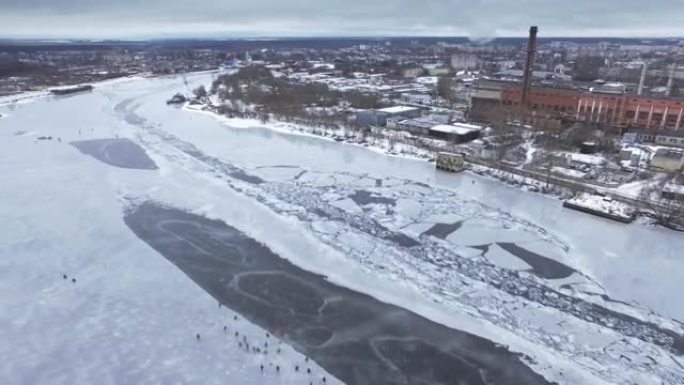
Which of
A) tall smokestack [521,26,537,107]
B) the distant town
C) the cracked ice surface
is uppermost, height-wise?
tall smokestack [521,26,537,107]

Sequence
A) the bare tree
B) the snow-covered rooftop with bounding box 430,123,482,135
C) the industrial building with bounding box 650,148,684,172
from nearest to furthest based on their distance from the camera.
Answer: the bare tree → the industrial building with bounding box 650,148,684,172 → the snow-covered rooftop with bounding box 430,123,482,135

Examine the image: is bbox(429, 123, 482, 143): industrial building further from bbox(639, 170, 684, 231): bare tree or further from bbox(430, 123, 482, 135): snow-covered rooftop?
bbox(639, 170, 684, 231): bare tree

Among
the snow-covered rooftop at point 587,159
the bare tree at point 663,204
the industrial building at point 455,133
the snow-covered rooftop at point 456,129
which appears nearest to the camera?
the bare tree at point 663,204

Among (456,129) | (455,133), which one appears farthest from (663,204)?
(456,129)

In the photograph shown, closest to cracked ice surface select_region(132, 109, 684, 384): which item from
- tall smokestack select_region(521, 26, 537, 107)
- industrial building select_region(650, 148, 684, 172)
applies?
industrial building select_region(650, 148, 684, 172)

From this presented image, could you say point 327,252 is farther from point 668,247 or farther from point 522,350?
point 668,247

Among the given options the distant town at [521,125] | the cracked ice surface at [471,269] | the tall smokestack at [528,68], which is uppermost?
the tall smokestack at [528,68]

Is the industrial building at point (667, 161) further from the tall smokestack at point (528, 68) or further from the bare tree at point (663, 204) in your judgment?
the tall smokestack at point (528, 68)

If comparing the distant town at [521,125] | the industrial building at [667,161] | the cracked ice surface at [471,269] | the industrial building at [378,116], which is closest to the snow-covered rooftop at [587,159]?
the distant town at [521,125]

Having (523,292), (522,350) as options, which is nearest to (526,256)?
(523,292)
